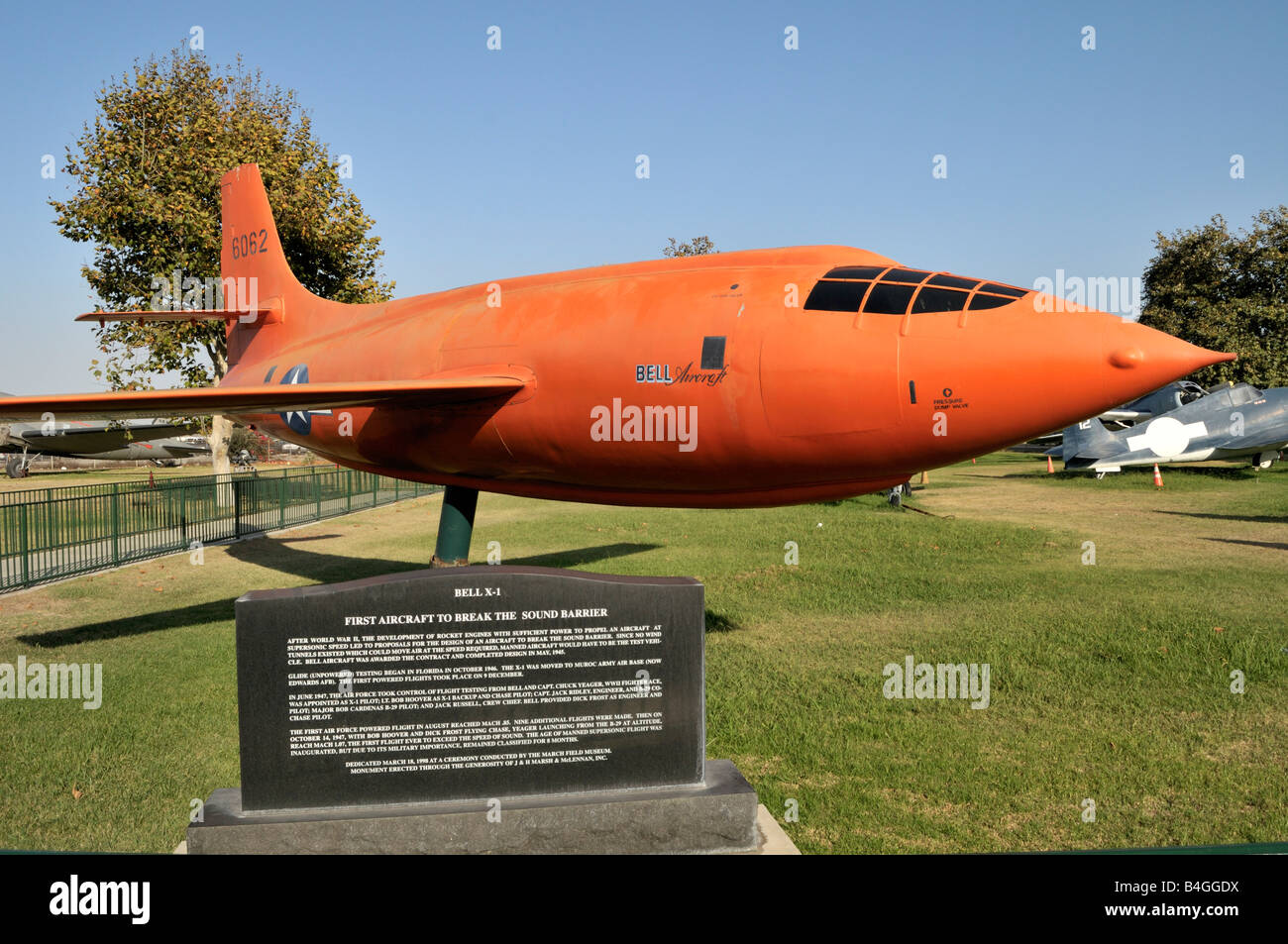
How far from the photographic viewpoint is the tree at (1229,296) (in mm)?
41594

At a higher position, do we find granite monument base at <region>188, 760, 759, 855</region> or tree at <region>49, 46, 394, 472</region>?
tree at <region>49, 46, 394, 472</region>

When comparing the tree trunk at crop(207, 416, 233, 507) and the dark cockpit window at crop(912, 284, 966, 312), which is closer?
the dark cockpit window at crop(912, 284, 966, 312)

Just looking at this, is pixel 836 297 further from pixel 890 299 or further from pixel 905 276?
pixel 905 276

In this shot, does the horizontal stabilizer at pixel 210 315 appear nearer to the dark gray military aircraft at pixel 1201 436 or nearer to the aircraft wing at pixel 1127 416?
the dark gray military aircraft at pixel 1201 436

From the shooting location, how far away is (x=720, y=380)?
20.6 feet

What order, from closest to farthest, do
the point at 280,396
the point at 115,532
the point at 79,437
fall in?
the point at 280,396
the point at 115,532
the point at 79,437

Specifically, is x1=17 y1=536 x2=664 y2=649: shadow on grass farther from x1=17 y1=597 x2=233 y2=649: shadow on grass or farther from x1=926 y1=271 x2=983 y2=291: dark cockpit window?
x1=926 y1=271 x2=983 y2=291: dark cockpit window

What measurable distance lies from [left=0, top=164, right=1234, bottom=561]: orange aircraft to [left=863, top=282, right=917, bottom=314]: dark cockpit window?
0.01 metres

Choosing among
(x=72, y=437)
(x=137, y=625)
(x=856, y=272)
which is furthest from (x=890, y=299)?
(x=72, y=437)

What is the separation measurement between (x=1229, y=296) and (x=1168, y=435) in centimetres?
2245

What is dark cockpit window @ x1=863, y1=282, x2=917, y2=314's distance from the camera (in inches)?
237

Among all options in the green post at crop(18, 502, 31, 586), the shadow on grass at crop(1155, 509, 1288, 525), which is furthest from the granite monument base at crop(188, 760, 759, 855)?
the shadow on grass at crop(1155, 509, 1288, 525)

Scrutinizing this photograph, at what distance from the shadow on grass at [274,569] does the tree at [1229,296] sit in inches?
1500

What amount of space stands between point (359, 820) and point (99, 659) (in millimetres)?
6693
